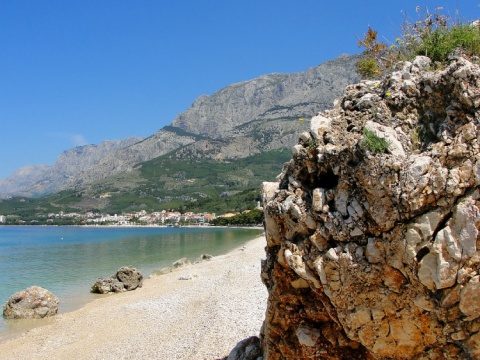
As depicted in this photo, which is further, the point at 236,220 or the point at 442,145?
the point at 236,220

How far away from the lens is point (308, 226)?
5.80 meters

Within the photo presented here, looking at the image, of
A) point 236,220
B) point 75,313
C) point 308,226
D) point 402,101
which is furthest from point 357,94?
point 236,220

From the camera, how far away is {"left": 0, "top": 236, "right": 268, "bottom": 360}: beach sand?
535 inches

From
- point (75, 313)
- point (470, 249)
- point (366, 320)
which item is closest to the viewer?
point (470, 249)

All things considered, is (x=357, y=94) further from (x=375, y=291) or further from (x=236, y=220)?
(x=236, y=220)

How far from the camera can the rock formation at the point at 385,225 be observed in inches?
180

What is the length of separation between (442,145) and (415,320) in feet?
7.29

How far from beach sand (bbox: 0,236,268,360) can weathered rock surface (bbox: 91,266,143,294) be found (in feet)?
7.62

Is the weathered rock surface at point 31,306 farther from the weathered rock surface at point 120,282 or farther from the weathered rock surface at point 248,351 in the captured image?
the weathered rock surface at point 248,351

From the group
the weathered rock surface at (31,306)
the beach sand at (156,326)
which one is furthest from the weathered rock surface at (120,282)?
the weathered rock surface at (31,306)

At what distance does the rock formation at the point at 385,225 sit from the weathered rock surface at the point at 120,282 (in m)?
23.8

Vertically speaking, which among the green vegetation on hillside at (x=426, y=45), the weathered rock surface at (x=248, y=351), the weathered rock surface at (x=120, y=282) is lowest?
the weathered rock surface at (x=120, y=282)

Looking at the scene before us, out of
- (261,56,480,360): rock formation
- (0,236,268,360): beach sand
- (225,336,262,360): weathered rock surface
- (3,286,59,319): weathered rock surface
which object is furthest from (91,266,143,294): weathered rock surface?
(261,56,480,360): rock formation

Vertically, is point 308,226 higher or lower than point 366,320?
higher
